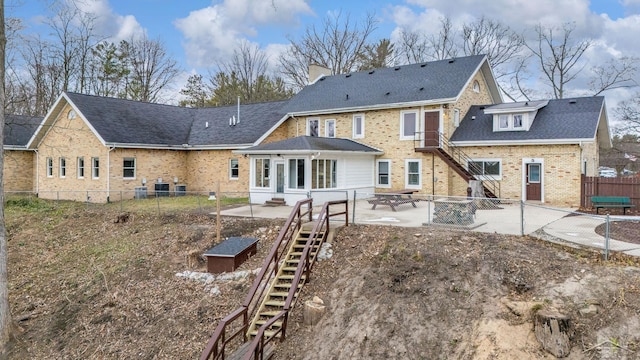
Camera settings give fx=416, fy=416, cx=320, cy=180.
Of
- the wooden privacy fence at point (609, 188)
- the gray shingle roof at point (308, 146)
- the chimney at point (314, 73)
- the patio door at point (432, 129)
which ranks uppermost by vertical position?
the chimney at point (314, 73)

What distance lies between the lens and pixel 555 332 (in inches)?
252

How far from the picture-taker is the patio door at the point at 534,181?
18672 millimetres

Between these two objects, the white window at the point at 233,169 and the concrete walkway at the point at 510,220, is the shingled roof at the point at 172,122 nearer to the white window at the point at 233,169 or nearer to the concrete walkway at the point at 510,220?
the white window at the point at 233,169

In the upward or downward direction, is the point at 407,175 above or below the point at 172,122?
below

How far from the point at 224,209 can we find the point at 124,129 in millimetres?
9468

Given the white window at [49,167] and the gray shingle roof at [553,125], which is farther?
the white window at [49,167]

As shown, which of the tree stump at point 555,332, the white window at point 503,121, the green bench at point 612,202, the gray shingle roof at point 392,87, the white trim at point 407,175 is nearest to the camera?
the tree stump at point 555,332

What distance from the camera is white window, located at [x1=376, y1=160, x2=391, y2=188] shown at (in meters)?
22.0

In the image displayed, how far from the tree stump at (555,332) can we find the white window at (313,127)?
18794 millimetres

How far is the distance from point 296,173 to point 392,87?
8.14 m

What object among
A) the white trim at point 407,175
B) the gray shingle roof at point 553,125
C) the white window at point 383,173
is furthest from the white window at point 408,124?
the gray shingle roof at point 553,125

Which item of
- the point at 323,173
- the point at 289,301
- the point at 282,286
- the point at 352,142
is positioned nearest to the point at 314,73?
the point at 352,142

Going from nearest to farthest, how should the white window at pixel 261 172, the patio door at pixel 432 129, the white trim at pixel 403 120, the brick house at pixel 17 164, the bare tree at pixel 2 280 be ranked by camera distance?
the bare tree at pixel 2 280, the white window at pixel 261 172, the patio door at pixel 432 129, the white trim at pixel 403 120, the brick house at pixel 17 164

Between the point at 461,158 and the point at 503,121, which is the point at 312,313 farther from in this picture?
the point at 503,121
